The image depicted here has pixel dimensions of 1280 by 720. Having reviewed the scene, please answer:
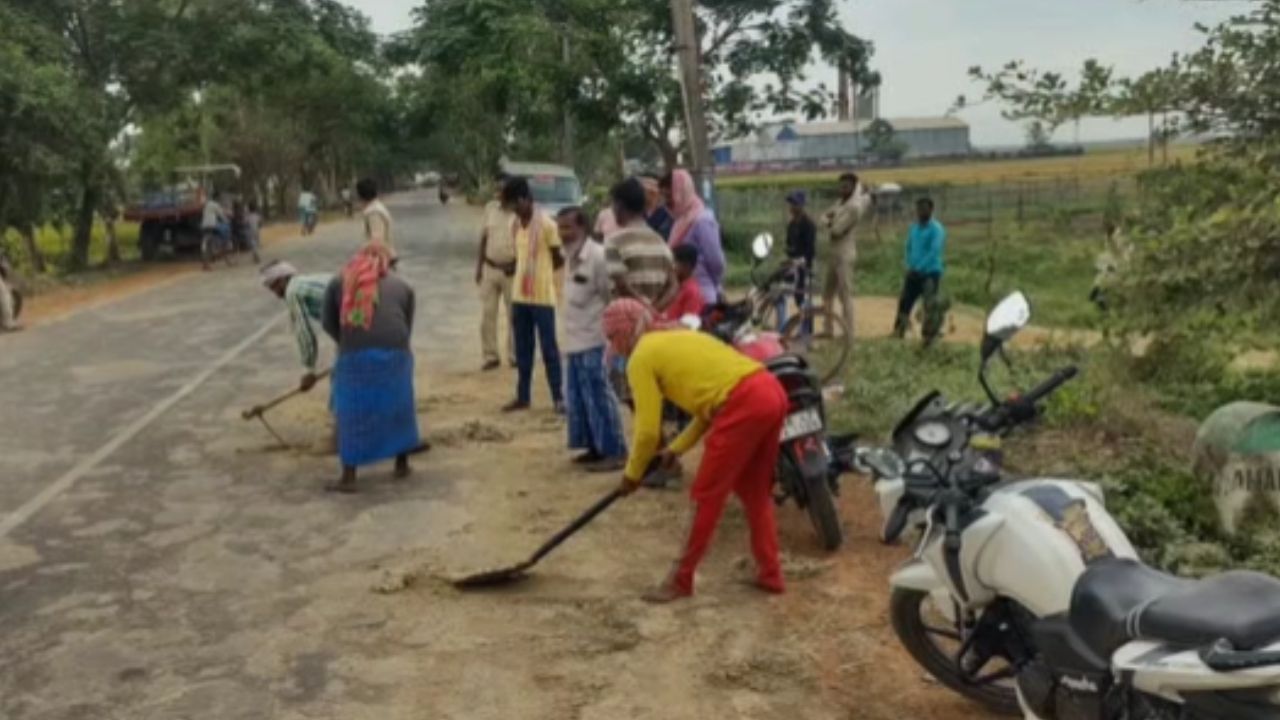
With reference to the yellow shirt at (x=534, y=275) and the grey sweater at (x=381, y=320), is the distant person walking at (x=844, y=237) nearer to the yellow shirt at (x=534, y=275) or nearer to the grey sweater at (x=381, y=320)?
the yellow shirt at (x=534, y=275)

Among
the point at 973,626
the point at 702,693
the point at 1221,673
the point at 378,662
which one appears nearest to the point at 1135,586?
the point at 1221,673

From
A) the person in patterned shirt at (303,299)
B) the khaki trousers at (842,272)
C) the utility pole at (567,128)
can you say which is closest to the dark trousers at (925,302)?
the khaki trousers at (842,272)

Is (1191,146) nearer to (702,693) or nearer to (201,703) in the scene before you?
(702,693)

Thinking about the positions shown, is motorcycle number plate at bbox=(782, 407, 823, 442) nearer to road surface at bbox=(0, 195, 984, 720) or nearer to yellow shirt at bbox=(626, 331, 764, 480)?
road surface at bbox=(0, 195, 984, 720)

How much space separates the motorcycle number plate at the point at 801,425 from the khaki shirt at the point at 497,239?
554cm

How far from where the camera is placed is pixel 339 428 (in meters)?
7.51

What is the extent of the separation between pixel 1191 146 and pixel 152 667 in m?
5.06

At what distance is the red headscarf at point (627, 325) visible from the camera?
558 cm

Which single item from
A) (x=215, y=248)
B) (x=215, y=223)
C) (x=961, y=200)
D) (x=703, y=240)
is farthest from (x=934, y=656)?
(x=961, y=200)

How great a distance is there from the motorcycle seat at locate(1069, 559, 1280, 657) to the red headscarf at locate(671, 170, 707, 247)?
5412 mm

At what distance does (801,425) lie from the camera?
19.8 ft

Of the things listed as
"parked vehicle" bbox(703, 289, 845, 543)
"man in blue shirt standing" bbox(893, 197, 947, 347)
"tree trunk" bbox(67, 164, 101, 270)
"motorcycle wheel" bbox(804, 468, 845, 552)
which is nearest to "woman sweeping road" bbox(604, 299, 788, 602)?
"parked vehicle" bbox(703, 289, 845, 543)

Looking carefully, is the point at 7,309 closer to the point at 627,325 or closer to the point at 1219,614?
the point at 627,325

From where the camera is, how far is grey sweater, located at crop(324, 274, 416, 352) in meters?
7.38
